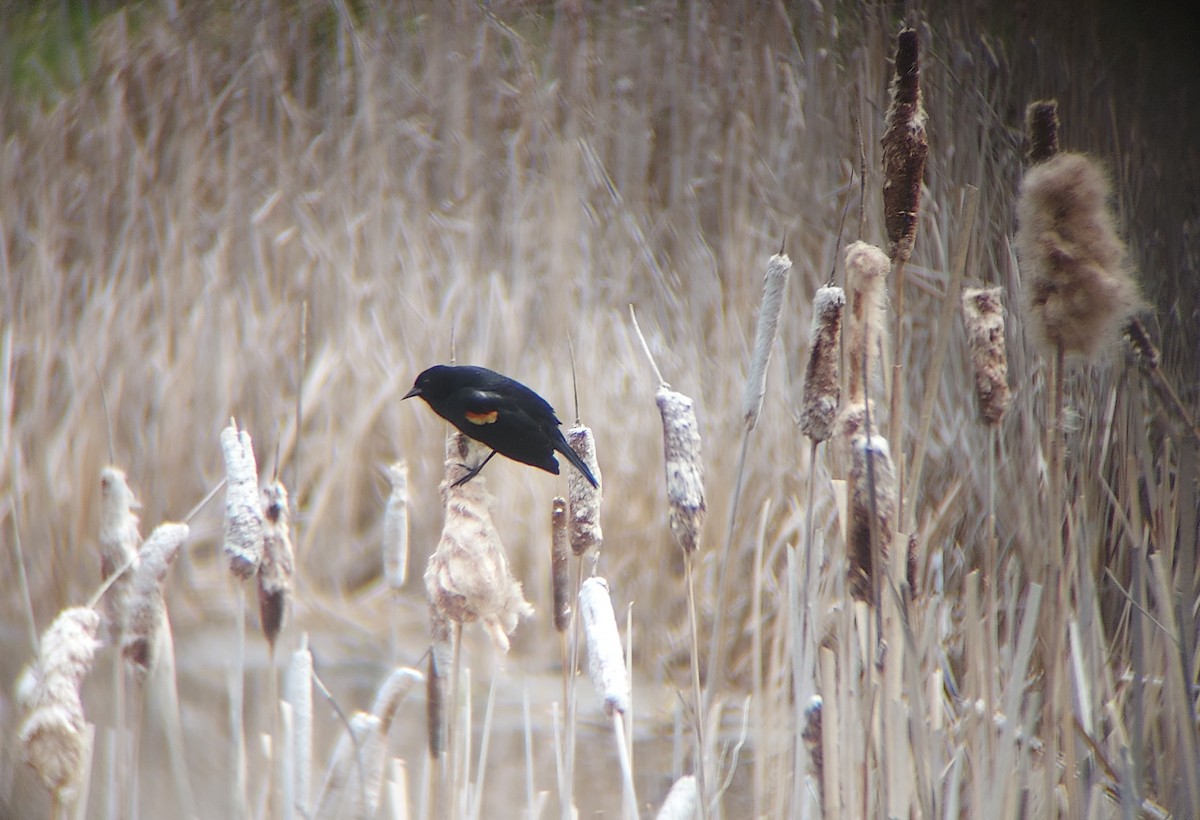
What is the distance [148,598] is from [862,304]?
477mm

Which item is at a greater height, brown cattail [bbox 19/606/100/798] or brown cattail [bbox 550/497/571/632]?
brown cattail [bbox 550/497/571/632]

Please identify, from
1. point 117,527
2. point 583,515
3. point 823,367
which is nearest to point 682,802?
point 583,515

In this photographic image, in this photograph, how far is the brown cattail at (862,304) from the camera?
0.51m

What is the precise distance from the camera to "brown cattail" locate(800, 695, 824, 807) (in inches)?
22.6

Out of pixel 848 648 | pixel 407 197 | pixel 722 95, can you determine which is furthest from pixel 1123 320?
pixel 407 197

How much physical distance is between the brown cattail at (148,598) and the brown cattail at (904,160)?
0.46 meters

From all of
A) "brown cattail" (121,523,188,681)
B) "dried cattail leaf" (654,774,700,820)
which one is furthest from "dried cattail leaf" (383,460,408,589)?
"dried cattail leaf" (654,774,700,820)

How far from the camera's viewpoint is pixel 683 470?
520mm

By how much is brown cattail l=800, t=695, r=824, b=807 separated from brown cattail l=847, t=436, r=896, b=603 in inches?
4.4

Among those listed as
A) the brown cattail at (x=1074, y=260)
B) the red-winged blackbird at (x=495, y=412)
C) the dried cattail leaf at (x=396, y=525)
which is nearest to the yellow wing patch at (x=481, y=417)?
the red-winged blackbird at (x=495, y=412)

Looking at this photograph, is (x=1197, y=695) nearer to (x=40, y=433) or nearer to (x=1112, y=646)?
(x=1112, y=646)

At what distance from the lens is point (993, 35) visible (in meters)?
1.07

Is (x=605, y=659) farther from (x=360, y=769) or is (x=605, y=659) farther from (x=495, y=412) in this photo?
(x=495, y=412)

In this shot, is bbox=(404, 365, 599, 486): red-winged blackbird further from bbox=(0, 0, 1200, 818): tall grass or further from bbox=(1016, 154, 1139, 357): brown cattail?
bbox=(1016, 154, 1139, 357): brown cattail
